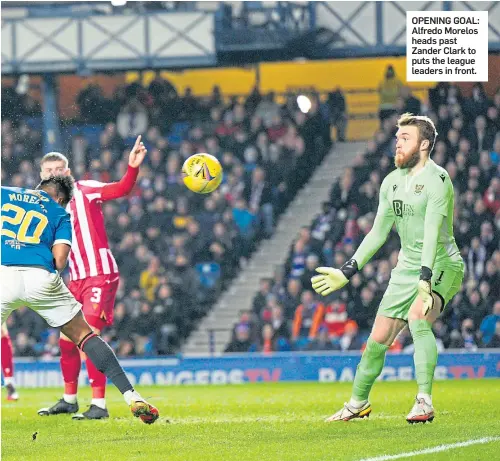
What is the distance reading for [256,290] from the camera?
65.0ft

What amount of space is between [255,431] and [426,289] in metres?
1.43

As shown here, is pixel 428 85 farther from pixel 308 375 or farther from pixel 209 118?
pixel 308 375

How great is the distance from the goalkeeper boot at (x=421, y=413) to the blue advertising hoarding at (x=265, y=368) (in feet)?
23.5

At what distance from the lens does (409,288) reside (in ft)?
26.9

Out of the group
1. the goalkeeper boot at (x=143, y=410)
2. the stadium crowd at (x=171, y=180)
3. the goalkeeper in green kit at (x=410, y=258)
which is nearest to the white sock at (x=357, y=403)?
the goalkeeper in green kit at (x=410, y=258)

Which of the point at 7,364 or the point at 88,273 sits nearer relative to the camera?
the point at 88,273

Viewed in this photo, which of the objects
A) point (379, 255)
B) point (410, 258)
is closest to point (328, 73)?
point (379, 255)

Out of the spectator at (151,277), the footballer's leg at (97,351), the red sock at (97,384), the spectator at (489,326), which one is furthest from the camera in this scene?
the spectator at (151,277)

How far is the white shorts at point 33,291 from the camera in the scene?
7.85m

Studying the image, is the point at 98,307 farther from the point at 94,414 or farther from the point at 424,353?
the point at 424,353

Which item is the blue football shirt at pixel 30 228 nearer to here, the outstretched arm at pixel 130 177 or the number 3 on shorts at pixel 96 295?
the outstretched arm at pixel 130 177

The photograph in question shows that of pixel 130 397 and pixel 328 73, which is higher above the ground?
pixel 328 73

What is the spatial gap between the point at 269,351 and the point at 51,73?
7432 millimetres

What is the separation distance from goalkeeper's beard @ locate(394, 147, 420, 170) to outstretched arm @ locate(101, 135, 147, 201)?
72.1 inches
